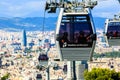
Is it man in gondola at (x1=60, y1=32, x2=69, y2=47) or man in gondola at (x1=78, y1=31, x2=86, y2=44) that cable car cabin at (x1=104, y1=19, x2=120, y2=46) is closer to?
man in gondola at (x1=78, y1=31, x2=86, y2=44)

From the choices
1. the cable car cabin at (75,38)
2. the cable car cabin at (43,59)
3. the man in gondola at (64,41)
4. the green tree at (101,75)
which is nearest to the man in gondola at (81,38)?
the cable car cabin at (75,38)

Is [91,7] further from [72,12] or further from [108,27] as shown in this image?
[108,27]

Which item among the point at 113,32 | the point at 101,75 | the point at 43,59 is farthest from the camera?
the point at 101,75

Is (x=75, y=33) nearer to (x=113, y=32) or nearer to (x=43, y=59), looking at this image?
(x=113, y=32)

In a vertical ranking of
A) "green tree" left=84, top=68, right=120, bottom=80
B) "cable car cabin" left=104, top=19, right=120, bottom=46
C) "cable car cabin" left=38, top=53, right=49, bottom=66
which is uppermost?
"cable car cabin" left=104, top=19, right=120, bottom=46

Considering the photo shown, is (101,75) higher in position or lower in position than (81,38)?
lower

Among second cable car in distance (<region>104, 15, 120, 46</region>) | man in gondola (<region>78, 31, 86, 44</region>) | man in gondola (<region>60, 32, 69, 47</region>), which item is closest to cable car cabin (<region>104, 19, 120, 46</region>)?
second cable car in distance (<region>104, 15, 120, 46</region>)

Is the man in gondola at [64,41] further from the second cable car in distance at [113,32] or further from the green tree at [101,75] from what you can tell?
the green tree at [101,75]

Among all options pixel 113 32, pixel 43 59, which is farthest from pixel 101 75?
pixel 113 32
